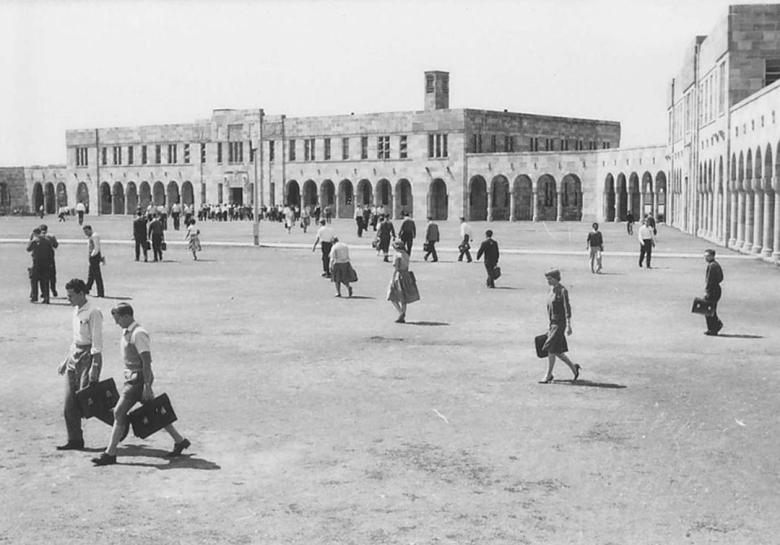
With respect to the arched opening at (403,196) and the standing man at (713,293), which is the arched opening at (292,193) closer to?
the arched opening at (403,196)

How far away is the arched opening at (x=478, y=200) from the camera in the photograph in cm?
8475

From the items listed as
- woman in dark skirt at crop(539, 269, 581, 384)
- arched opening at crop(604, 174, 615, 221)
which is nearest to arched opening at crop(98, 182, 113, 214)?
arched opening at crop(604, 174, 615, 221)

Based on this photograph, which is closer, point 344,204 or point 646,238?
point 646,238

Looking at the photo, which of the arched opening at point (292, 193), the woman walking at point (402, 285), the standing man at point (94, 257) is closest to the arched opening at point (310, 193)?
the arched opening at point (292, 193)

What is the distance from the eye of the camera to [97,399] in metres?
10.3

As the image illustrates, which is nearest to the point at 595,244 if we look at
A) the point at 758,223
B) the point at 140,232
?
the point at 758,223

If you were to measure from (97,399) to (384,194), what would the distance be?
8014 cm

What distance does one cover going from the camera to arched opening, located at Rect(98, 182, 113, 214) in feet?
341

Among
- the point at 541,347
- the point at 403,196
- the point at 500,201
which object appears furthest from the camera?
the point at 403,196

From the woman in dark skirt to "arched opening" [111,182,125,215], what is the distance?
92.7m

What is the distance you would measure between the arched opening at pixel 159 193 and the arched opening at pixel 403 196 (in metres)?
25.1

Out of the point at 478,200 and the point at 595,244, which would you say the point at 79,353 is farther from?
the point at 478,200

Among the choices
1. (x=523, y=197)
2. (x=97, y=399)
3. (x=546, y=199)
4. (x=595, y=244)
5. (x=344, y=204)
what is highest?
(x=523, y=197)

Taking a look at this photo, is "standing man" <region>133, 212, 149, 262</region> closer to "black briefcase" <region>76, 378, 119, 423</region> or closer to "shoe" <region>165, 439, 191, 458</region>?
"black briefcase" <region>76, 378, 119, 423</region>
